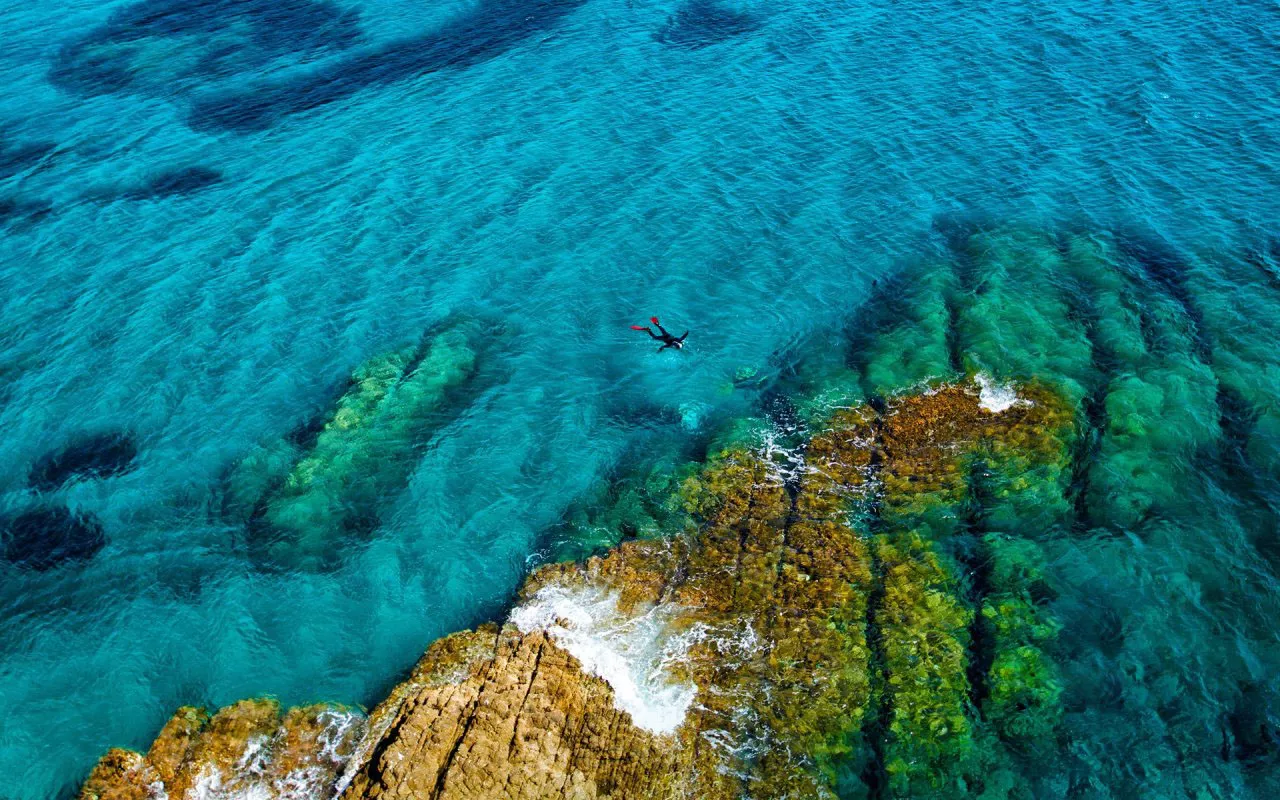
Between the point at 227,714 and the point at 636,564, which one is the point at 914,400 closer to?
the point at 636,564

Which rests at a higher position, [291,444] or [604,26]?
[604,26]

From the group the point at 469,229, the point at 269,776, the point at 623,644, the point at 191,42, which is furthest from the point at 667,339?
the point at 191,42

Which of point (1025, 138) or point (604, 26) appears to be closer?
point (1025, 138)

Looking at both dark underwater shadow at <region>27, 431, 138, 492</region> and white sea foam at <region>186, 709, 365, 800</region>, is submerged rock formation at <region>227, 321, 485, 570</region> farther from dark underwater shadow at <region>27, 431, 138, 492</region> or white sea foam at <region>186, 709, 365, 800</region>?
white sea foam at <region>186, 709, 365, 800</region>

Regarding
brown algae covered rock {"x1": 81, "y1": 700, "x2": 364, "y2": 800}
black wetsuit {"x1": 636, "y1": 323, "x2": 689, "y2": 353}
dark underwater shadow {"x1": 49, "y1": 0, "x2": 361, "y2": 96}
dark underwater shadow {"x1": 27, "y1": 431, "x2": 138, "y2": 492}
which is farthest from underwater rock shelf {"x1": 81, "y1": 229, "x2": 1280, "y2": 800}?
dark underwater shadow {"x1": 49, "y1": 0, "x2": 361, "y2": 96}

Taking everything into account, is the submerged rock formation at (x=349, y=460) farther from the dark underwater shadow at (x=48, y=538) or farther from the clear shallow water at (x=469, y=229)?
the dark underwater shadow at (x=48, y=538)

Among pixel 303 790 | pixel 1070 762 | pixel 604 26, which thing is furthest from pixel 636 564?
pixel 604 26

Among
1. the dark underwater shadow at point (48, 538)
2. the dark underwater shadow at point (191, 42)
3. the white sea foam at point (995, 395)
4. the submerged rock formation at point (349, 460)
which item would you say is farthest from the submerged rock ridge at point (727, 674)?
the dark underwater shadow at point (191, 42)
